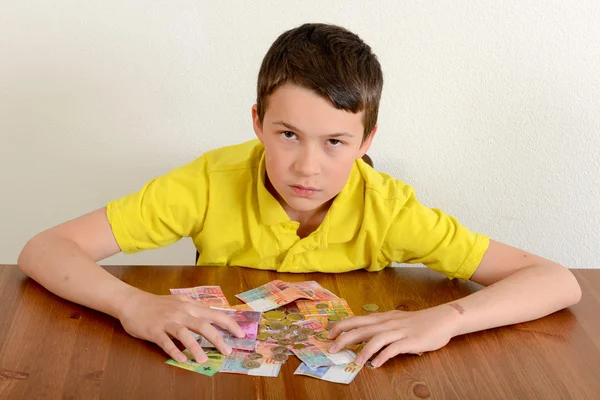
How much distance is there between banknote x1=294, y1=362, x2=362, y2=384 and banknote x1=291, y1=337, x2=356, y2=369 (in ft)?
0.03

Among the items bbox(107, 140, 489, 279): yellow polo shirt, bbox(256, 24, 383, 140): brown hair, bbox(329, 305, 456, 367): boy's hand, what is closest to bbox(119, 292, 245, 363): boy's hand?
bbox(329, 305, 456, 367): boy's hand

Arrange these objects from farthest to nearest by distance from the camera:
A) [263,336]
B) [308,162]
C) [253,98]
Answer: [253,98] < [308,162] < [263,336]

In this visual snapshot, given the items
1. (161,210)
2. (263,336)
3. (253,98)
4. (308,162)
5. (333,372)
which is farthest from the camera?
(253,98)

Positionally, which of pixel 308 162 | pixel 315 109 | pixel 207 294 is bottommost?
pixel 207 294

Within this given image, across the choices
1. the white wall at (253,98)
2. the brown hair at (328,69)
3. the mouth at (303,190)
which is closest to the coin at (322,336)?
the mouth at (303,190)

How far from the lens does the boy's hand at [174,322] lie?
1.62m

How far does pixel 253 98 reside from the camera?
119 inches

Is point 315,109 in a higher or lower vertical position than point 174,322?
higher

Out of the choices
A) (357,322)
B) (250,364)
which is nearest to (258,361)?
(250,364)

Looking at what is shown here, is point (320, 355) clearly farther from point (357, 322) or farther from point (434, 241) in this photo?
point (434, 241)

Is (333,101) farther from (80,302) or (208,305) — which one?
(80,302)

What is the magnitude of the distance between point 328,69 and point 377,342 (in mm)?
572

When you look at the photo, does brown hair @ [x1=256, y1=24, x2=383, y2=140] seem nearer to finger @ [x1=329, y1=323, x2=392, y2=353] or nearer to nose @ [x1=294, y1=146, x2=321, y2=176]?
nose @ [x1=294, y1=146, x2=321, y2=176]

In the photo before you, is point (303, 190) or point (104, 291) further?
point (303, 190)
